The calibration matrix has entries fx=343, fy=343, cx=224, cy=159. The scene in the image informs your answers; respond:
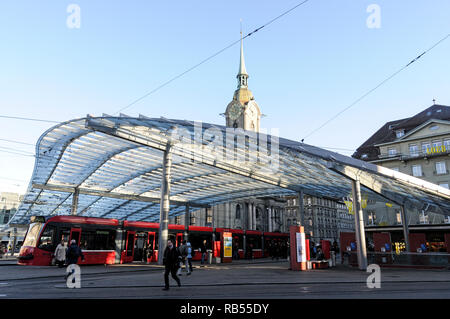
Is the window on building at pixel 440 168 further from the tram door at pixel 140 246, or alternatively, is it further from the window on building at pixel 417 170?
the tram door at pixel 140 246

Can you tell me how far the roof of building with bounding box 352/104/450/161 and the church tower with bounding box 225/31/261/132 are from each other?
28.2 metres

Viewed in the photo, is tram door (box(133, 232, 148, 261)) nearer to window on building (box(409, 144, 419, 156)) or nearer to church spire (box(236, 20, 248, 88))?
window on building (box(409, 144, 419, 156))

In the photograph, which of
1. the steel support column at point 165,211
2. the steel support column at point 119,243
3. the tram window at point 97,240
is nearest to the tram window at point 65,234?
the tram window at point 97,240

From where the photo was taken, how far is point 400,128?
4991cm

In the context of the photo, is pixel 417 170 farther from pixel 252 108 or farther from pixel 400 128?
pixel 252 108

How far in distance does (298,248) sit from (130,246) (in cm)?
1288

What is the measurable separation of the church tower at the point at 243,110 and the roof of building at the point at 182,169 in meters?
32.9

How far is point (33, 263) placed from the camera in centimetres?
2080

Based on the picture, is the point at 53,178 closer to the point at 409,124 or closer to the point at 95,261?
the point at 95,261

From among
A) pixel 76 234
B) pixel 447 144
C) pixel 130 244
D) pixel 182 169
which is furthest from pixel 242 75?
pixel 76 234

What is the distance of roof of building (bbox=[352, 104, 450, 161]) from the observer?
4819 centimetres

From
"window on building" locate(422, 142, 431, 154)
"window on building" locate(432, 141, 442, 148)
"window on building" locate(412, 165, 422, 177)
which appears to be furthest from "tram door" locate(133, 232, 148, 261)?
"window on building" locate(432, 141, 442, 148)

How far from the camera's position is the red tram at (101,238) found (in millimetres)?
21047

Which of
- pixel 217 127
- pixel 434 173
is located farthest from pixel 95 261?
pixel 434 173
